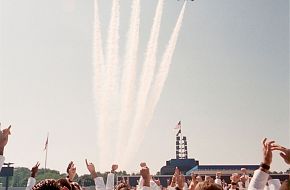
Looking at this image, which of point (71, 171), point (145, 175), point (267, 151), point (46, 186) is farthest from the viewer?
point (71, 171)

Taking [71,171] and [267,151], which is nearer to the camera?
[267,151]

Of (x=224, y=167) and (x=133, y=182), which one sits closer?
(x=133, y=182)

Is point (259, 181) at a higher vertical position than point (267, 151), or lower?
lower

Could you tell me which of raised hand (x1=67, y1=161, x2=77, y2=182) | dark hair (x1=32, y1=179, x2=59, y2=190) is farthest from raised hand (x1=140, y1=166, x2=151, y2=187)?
dark hair (x1=32, y1=179, x2=59, y2=190)

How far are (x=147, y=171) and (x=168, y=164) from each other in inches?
4383

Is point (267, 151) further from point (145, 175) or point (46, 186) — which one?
point (46, 186)

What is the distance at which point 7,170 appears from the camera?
72.9 metres

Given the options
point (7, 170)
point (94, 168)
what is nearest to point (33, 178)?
point (94, 168)

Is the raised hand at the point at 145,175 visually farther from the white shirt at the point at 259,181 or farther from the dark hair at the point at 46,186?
the dark hair at the point at 46,186

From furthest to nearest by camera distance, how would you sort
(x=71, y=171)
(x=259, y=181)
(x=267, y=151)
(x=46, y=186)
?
1. (x=71, y=171)
2. (x=267, y=151)
3. (x=259, y=181)
4. (x=46, y=186)

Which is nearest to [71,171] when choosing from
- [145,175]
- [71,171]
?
[71,171]

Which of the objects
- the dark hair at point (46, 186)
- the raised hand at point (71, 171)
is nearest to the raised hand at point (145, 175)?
the raised hand at point (71, 171)

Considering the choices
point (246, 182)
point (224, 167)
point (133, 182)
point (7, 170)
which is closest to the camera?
point (246, 182)

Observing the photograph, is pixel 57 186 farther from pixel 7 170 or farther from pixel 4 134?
pixel 7 170
